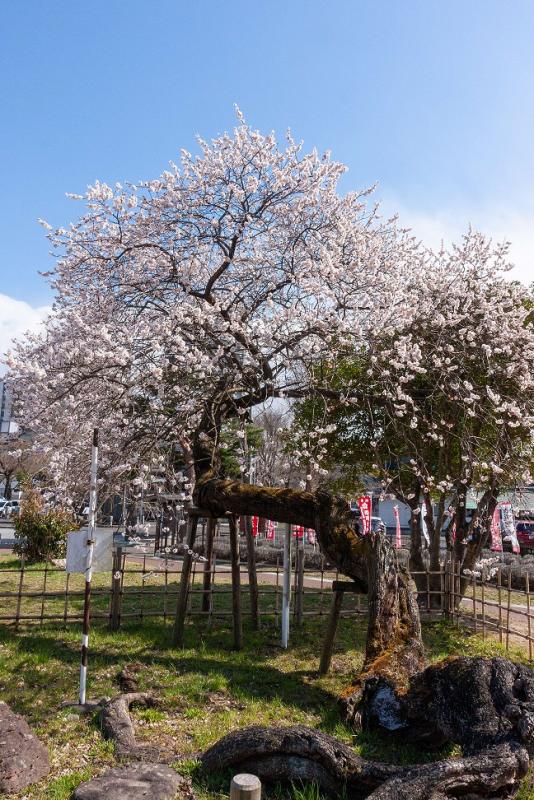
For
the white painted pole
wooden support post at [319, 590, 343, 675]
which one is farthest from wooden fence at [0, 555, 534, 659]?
wooden support post at [319, 590, 343, 675]

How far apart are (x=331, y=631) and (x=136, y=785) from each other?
3.62 meters

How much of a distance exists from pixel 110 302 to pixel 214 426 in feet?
9.04

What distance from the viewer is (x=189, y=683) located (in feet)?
23.1

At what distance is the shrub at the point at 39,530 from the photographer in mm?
16016

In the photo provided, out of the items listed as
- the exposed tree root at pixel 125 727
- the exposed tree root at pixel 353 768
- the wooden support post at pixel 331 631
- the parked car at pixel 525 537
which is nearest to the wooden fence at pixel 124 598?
the wooden support post at pixel 331 631

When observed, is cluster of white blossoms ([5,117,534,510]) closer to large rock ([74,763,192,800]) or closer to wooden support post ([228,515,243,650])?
wooden support post ([228,515,243,650])

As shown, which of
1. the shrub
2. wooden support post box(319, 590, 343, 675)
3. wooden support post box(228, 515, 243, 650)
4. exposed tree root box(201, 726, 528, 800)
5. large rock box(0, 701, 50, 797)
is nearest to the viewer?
exposed tree root box(201, 726, 528, 800)

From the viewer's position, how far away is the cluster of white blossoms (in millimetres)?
8617

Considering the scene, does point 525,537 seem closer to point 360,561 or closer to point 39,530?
point 39,530

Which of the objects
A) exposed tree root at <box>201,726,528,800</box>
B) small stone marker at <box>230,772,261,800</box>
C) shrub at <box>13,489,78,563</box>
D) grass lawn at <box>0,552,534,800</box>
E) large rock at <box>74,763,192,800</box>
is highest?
shrub at <box>13,489,78,563</box>

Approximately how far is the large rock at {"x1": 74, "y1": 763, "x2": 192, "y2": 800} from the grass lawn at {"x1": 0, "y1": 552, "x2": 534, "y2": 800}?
0.17 metres

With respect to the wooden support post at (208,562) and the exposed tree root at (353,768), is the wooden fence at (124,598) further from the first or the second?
the exposed tree root at (353,768)

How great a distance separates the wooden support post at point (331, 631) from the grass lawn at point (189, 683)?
143 millimetres

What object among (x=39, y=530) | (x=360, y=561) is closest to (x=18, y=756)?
(x=360, y=561)
